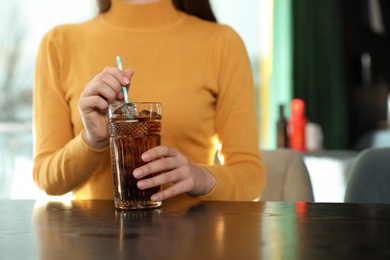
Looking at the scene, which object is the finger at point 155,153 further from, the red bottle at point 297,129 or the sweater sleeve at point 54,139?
the red bottle at point 297,129

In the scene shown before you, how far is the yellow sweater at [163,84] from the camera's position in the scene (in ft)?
5.03

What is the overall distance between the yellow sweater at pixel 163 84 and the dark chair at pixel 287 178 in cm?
31

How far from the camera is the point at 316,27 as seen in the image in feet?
16.6

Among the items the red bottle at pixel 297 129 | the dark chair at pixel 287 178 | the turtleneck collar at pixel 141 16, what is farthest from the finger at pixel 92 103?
the red bottle at pixel 297 129

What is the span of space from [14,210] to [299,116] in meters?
3.18

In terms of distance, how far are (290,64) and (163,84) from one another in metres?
3.39

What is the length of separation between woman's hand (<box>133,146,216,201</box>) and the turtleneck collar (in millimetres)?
521

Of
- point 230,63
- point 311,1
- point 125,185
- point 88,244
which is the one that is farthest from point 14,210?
point 311,1

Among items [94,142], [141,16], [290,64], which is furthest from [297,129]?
[94,142]

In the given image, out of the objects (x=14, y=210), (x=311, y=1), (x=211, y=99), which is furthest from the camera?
(x=311, y=1)

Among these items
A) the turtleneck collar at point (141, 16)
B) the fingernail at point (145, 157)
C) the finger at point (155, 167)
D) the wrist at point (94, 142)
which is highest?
the turtleneck collar at point (141, 16)

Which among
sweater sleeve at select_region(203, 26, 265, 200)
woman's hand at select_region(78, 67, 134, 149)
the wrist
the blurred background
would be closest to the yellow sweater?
sweater sleeve at select_region(203, 26, 265, 200)

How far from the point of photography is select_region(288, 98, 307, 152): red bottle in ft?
13.3

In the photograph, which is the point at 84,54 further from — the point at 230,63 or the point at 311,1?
the point at 311,1
